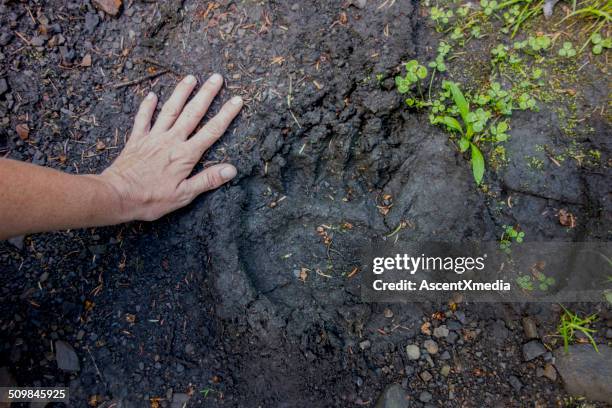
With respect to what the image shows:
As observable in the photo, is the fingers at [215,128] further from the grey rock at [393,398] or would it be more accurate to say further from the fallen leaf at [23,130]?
the grey rock at [393,398]

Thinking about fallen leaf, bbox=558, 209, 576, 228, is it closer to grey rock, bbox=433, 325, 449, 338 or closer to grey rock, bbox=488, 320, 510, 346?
grey rock, bbox=488, 320, 510, 346

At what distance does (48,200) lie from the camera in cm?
193

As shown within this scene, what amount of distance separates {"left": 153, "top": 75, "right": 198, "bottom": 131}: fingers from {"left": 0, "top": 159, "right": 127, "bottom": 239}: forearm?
49 centimetres

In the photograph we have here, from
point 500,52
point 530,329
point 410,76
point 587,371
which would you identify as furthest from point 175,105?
point 587,371

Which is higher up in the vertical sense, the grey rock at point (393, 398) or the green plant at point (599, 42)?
the green plant at point (599, 42)

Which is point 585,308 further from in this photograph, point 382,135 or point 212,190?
point 212,190

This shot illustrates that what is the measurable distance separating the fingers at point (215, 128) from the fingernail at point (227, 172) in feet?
0.56

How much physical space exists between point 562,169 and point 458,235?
0.67 meters

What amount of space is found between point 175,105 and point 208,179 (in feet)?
1.60

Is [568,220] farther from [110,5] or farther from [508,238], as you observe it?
[110,5]

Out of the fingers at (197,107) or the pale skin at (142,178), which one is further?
the fingers at (197,107)

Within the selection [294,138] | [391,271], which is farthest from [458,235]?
[294,138]

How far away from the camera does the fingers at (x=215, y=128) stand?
241 centimetres

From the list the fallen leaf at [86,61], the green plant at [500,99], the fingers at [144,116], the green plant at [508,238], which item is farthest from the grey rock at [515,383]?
the fallen leaf at [86,61]
